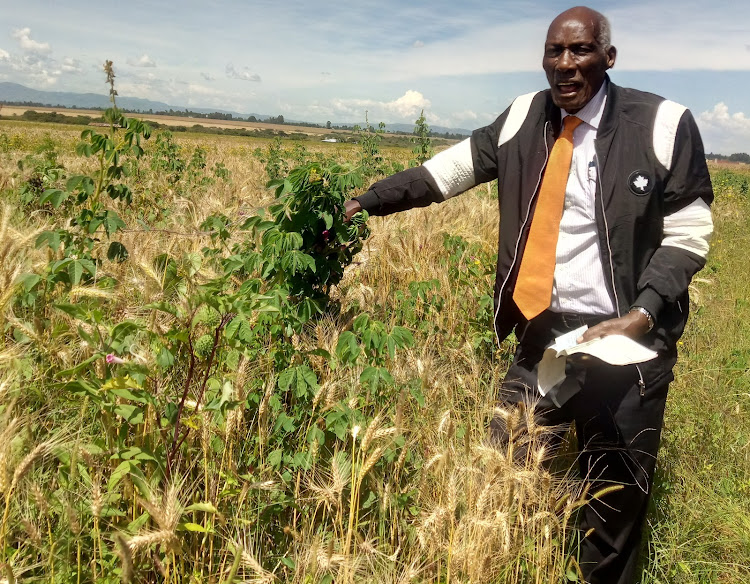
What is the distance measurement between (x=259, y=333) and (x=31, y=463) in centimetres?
99

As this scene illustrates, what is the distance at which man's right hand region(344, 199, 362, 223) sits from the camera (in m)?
2.36

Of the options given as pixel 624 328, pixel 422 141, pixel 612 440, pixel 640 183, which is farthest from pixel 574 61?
pixel 422 141

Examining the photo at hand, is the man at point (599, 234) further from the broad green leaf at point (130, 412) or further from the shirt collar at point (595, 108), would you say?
the broad green leaf at point (130, 412)

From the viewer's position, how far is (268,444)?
2143 mm

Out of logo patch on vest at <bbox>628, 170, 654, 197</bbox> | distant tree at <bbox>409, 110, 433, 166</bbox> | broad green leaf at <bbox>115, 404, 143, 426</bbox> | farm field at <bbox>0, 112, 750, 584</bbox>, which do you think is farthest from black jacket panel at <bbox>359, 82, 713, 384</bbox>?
distant tree at <bbox>409, 110, 433, 166</bbox>

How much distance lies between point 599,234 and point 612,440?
0.81m

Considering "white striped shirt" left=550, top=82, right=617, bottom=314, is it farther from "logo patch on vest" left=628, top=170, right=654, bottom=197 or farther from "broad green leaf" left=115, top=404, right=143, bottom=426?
"broad green leaf" left=115, top=404, right=143, bottom=426

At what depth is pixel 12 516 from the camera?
1.61 m

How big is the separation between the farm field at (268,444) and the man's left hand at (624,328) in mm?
409

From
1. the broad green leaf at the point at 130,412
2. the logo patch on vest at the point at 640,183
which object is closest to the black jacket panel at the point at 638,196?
the logo patch on vest at the point at 640,183

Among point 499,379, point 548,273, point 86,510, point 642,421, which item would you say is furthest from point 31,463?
point 499,379

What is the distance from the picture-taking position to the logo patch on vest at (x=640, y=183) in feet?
6.63

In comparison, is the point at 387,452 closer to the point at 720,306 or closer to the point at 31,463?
the point at 31,463

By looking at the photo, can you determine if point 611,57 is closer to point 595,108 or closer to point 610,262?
point 595,108
